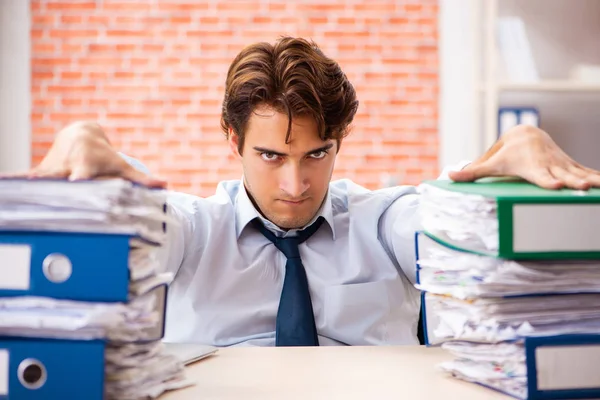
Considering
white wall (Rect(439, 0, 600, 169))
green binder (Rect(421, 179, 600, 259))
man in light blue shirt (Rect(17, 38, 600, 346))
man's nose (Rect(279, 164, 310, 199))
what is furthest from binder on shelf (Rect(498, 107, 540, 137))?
green binder (Rect(421, 179, 600, 259))

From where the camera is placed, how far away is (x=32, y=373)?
2.43 ft

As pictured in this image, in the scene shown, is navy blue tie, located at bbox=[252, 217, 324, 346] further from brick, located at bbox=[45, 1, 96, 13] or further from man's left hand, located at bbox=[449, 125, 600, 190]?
brick, located at bbox=[45, 1, 96, 13]

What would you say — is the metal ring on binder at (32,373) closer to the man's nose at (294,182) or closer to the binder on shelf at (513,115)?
the man's nose at (294,182)

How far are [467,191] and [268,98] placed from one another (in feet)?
2.85

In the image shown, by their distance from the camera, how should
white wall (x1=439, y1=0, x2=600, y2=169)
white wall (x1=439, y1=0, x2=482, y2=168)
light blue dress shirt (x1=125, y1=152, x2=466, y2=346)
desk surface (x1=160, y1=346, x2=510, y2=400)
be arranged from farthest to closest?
white wall (x1=439, y1=0, x2=482, y2=168) → white wall (x1=439, y1=0, x2=600, y2=169) → light blue dress shirt (x1=125, y1=152, x2=466, y2=346) → desk surface (x1=160, y1=346, x2=510, y2=400)

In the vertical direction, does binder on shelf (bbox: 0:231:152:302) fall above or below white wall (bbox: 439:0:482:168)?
below

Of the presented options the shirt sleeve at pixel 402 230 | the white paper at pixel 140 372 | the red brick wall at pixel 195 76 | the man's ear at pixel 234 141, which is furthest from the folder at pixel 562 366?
the red brick wall at pixel 195 76

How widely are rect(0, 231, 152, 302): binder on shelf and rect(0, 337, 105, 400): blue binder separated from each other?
5 centimetres

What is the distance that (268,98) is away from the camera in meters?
1.63

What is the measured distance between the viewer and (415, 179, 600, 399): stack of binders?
0.75 metres

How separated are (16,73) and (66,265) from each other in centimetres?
371

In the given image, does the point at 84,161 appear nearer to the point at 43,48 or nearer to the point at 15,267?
the point at 15,267

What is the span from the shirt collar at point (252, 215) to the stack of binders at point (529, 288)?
2.72 feet

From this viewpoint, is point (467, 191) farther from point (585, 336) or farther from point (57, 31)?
point (57, 31)
